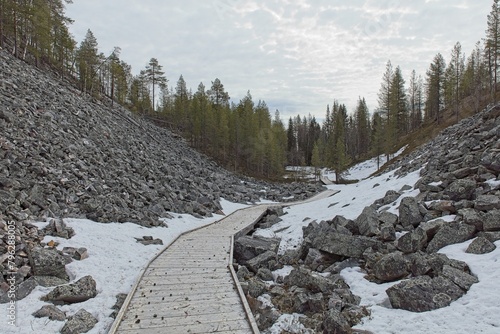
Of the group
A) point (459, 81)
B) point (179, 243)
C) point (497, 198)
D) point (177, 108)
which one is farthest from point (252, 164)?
point (497, 198)

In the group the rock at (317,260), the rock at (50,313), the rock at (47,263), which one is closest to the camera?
the rock at (50,313)

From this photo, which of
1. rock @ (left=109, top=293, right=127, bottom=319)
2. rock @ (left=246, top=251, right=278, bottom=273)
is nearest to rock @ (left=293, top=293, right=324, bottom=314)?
rock @ (left=246, top=251, right=278, bottom=273)

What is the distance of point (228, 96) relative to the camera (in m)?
75.6

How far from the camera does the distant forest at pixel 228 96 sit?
136 ft

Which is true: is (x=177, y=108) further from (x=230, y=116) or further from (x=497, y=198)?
(x=497, y=198)

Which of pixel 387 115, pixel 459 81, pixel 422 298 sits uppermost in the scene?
pixel 459 81

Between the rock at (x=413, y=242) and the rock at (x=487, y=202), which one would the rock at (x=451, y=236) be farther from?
the rock at (x=487, y=202)

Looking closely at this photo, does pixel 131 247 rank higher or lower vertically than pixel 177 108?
lower

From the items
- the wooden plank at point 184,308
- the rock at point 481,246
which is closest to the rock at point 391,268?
the rock at point 481,246

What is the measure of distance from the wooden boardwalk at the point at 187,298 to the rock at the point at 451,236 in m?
5.92

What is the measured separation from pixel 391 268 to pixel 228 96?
7125 centimetres

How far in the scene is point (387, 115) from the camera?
63.9 meters

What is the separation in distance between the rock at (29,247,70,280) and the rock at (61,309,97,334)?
6.61 ft

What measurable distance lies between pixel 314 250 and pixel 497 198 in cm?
601
